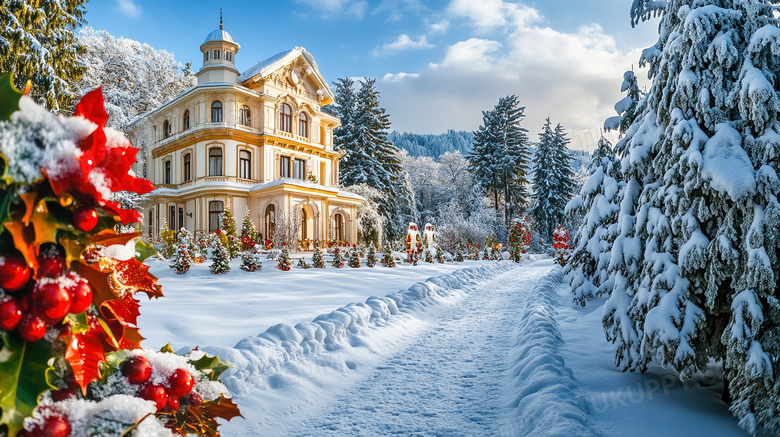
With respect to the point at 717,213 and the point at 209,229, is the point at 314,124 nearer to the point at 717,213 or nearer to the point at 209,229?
the point at 209,229

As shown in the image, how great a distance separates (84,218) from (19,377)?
386 millimetres

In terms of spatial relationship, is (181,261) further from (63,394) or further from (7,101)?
(7,101)

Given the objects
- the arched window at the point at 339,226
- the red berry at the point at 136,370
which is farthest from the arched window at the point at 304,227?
the red berry at the point at 136,370

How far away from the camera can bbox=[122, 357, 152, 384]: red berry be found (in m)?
1.23

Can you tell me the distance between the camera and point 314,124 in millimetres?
28000

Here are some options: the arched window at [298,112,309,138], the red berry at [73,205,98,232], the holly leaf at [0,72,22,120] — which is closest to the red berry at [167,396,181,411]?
the red berry at [73,205,98,232]

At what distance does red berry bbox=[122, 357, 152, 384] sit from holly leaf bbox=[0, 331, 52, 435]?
0.25 meters

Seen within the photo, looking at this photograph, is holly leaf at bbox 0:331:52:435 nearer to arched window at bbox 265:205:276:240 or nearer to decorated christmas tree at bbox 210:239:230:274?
decorated christmas tree at bbox 210:239:230:274

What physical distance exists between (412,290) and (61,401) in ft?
26.6

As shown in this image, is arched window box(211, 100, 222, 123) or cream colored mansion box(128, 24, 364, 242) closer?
cream colored mansion box(128, 24, 364, 242)

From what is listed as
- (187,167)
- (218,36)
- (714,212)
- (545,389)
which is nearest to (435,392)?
(545,389)

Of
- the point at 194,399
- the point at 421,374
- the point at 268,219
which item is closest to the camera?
the point at 194,399

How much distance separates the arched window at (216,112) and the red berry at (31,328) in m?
25.6

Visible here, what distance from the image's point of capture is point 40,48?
12.3m
